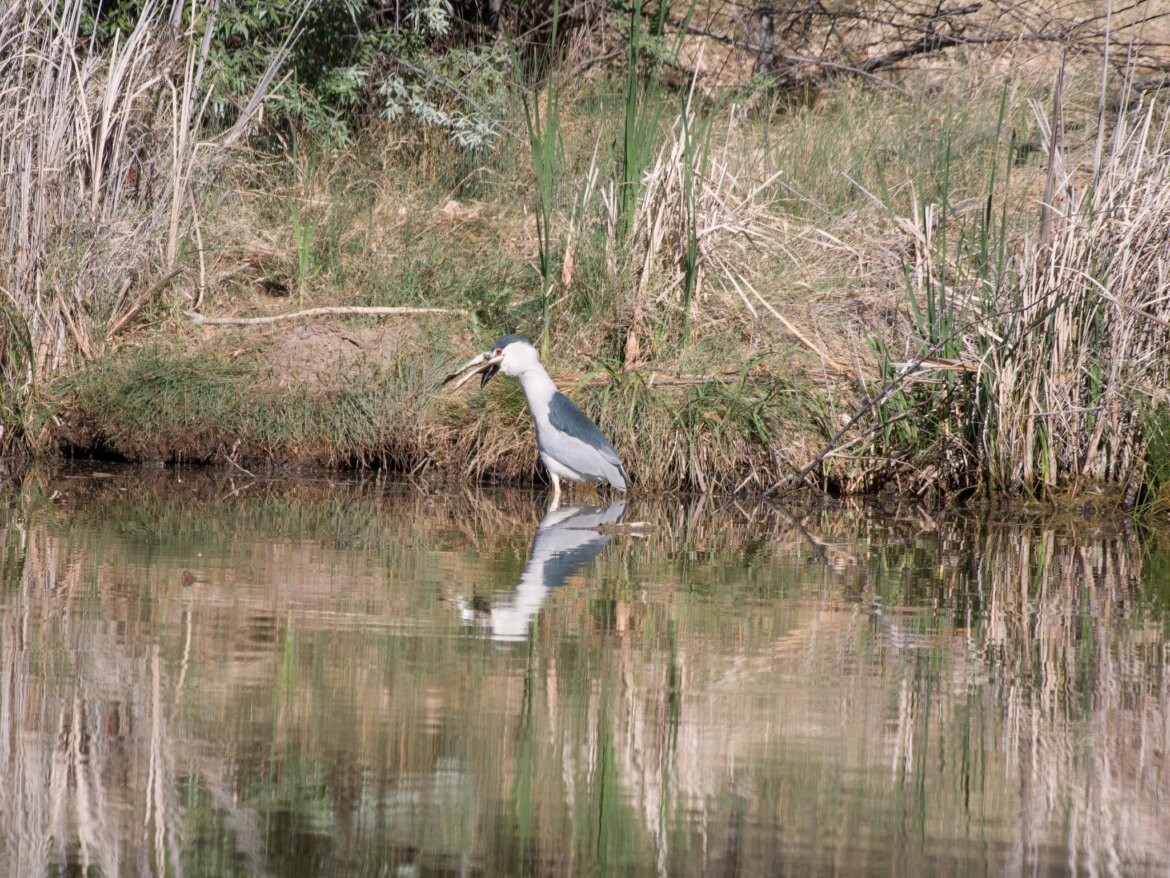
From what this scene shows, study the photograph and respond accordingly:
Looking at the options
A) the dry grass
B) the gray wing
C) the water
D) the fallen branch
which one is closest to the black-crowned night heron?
the gray wing

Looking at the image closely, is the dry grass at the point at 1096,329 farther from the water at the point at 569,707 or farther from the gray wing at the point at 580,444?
the gray wing at the point at 580,444

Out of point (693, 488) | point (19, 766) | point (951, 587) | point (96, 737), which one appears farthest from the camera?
point (693, 488)

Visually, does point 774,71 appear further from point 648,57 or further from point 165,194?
point 165,194

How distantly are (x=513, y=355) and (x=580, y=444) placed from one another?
2.51ft

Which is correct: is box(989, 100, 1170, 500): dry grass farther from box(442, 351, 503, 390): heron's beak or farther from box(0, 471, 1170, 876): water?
box(442, 351, 503, 390): heron's beak

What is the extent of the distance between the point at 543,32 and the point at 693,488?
5950mm

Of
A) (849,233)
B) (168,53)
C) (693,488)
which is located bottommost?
(693,488)

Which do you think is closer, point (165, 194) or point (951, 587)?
point (951, 587)

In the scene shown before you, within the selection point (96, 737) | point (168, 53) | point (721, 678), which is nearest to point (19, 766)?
point (96, 737)

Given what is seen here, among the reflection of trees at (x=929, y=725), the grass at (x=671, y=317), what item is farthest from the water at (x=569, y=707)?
the grass at (x=671, y=317)

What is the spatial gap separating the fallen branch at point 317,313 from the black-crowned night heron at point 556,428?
4.35 ft

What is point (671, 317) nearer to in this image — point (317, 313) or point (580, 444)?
point (580, 444)

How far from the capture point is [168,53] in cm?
962

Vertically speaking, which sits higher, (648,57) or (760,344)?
(648,57)
